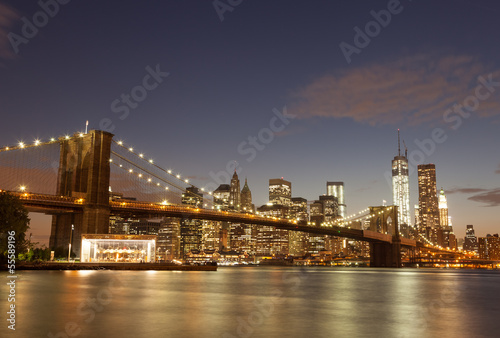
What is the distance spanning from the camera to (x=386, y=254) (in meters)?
135

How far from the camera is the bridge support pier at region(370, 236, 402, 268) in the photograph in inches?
5207

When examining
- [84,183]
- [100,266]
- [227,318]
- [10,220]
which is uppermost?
[84,183]

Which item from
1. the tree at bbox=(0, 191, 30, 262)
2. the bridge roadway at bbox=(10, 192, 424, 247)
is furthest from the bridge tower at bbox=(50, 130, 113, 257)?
the tree at bbox=(0, 191, 30, 262)

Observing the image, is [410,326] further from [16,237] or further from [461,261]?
[461,261]

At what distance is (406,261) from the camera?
185250 millimetres

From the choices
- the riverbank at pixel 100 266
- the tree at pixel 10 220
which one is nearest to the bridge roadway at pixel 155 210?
the riverbank at pixel 100 266

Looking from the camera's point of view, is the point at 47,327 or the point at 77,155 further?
the point at 77,155

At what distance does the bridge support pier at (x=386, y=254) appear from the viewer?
434 feet

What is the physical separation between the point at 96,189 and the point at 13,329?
201 ft

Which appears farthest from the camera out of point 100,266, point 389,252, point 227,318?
point 389,252

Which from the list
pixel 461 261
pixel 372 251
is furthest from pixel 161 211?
pixel 461 261

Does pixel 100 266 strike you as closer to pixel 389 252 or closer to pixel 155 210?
pixel 155 210

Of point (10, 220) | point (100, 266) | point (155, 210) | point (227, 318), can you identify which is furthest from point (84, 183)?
point (227, 318)

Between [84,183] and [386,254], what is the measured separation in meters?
88.8
